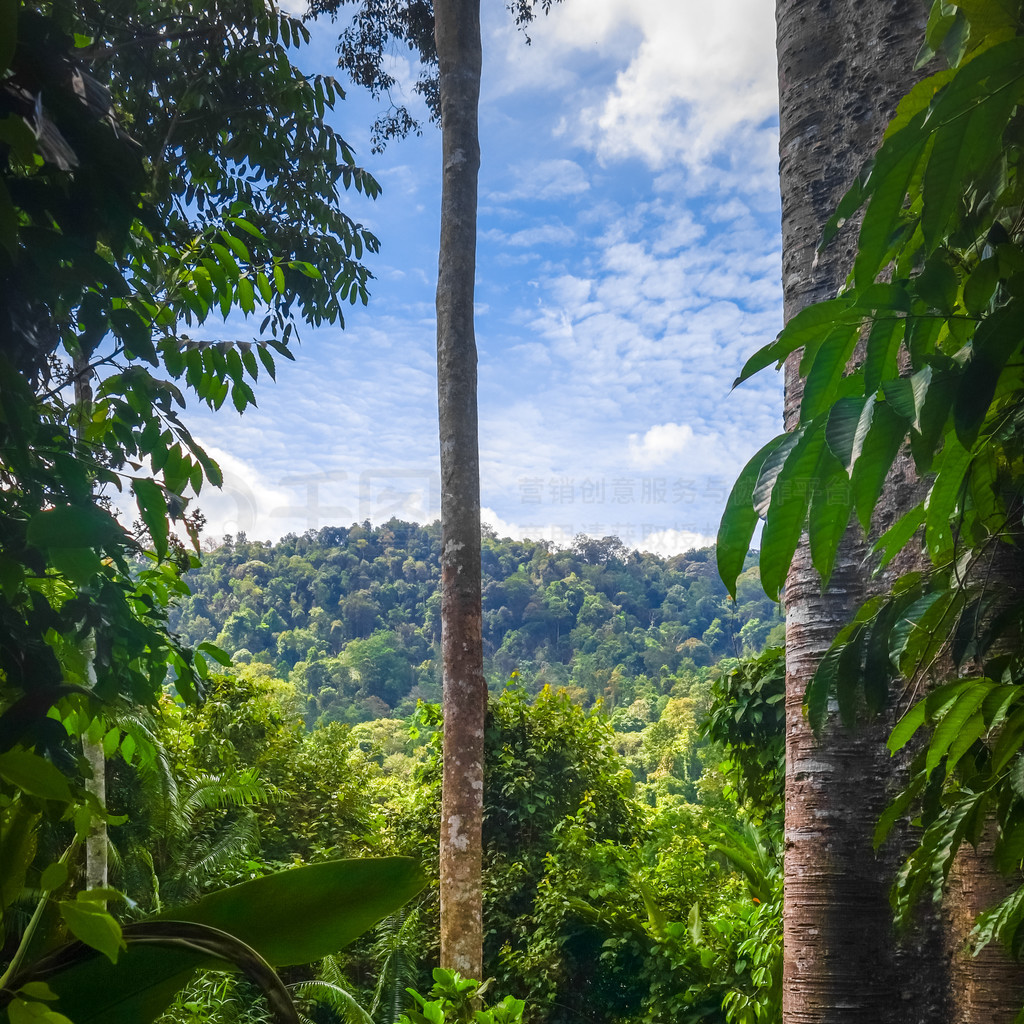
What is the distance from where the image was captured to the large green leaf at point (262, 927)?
36cm

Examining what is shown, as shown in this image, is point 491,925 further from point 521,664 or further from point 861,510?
point 521,664

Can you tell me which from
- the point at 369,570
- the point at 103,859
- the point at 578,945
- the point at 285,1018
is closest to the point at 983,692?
the point at 285,1018

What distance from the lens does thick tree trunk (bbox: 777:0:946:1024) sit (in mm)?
986

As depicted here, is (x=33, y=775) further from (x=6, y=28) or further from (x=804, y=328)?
(x=804, y=328)

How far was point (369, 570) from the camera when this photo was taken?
72.9 feet

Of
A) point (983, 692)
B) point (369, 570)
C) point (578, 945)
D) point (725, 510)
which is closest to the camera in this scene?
point (725, 510)

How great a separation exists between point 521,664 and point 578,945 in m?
19.4

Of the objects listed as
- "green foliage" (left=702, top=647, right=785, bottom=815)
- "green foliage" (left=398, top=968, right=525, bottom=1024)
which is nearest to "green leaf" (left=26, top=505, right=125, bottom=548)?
"green foliage" (left=398, top=968, right=525, bottom=1024)

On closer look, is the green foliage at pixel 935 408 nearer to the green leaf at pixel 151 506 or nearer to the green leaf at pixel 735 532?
the green leaf at pixel 735 532

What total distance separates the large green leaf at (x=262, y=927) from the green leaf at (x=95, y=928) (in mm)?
35

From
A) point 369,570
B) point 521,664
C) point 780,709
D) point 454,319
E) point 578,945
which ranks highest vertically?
point 369,570

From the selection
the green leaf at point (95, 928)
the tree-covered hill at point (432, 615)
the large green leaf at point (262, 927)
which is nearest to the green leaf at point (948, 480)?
the large green leaf at point (262, 927)

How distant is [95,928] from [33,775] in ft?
0.23

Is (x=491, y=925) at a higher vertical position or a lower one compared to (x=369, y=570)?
lower
